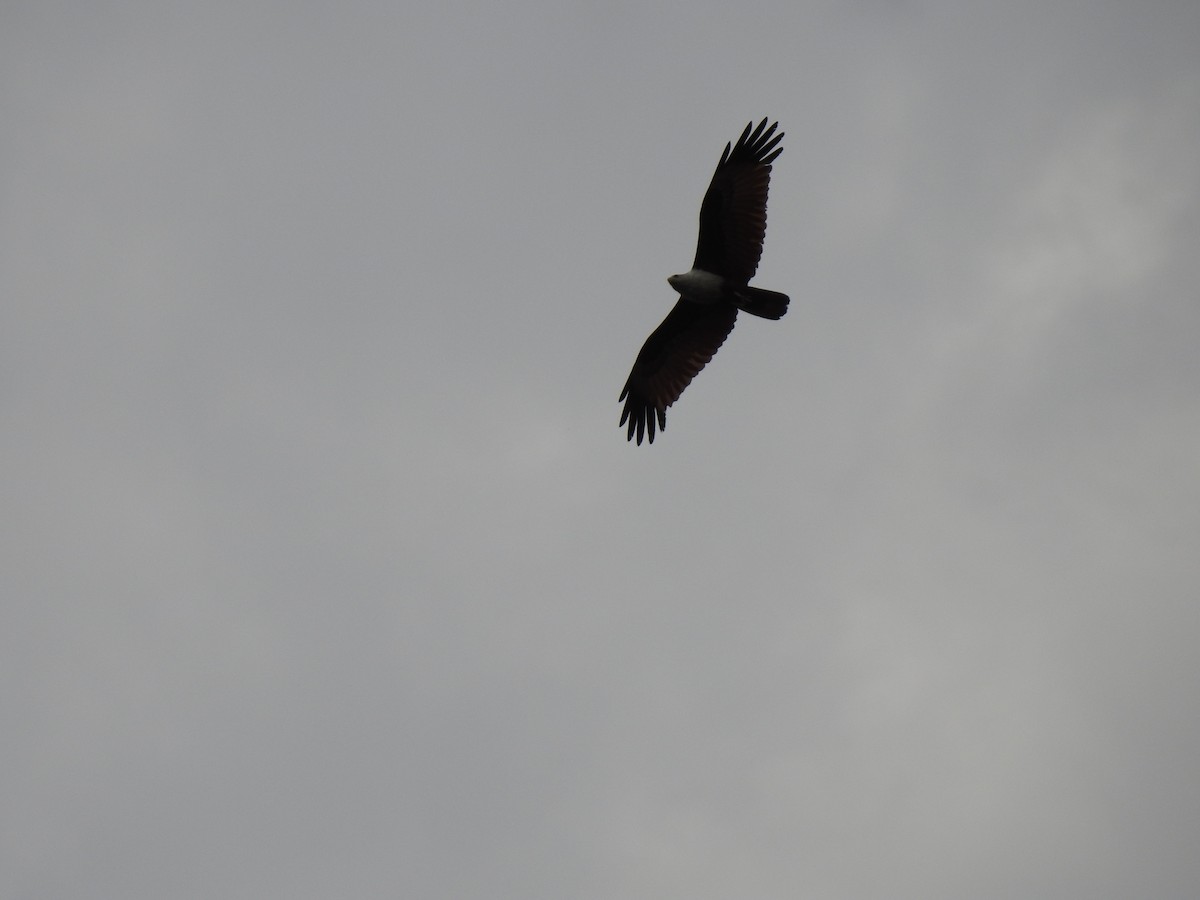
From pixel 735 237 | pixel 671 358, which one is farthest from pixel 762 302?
pixel 671 358

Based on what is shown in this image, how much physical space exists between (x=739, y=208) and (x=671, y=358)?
2.72 m

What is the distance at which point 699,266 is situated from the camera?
16984mm

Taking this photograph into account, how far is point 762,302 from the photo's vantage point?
16.6 m

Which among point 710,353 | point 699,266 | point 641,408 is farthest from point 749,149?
point 641,408

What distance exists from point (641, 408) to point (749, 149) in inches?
176

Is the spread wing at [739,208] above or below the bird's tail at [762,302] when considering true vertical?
above

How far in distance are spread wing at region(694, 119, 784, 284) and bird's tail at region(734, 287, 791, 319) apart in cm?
26

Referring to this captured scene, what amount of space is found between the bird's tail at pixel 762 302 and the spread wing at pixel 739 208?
260 millimetres

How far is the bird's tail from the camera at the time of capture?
16.6m

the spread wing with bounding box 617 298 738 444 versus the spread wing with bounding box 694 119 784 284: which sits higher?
the spread wing with bounding box 694 119 784 284

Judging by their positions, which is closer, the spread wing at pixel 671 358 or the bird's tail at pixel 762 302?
the bird's tail at pixel 762 302

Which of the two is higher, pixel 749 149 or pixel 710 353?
pixel 749 149

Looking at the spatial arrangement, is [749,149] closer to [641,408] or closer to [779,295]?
[779,295]

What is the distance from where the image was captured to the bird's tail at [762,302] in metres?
16.6
